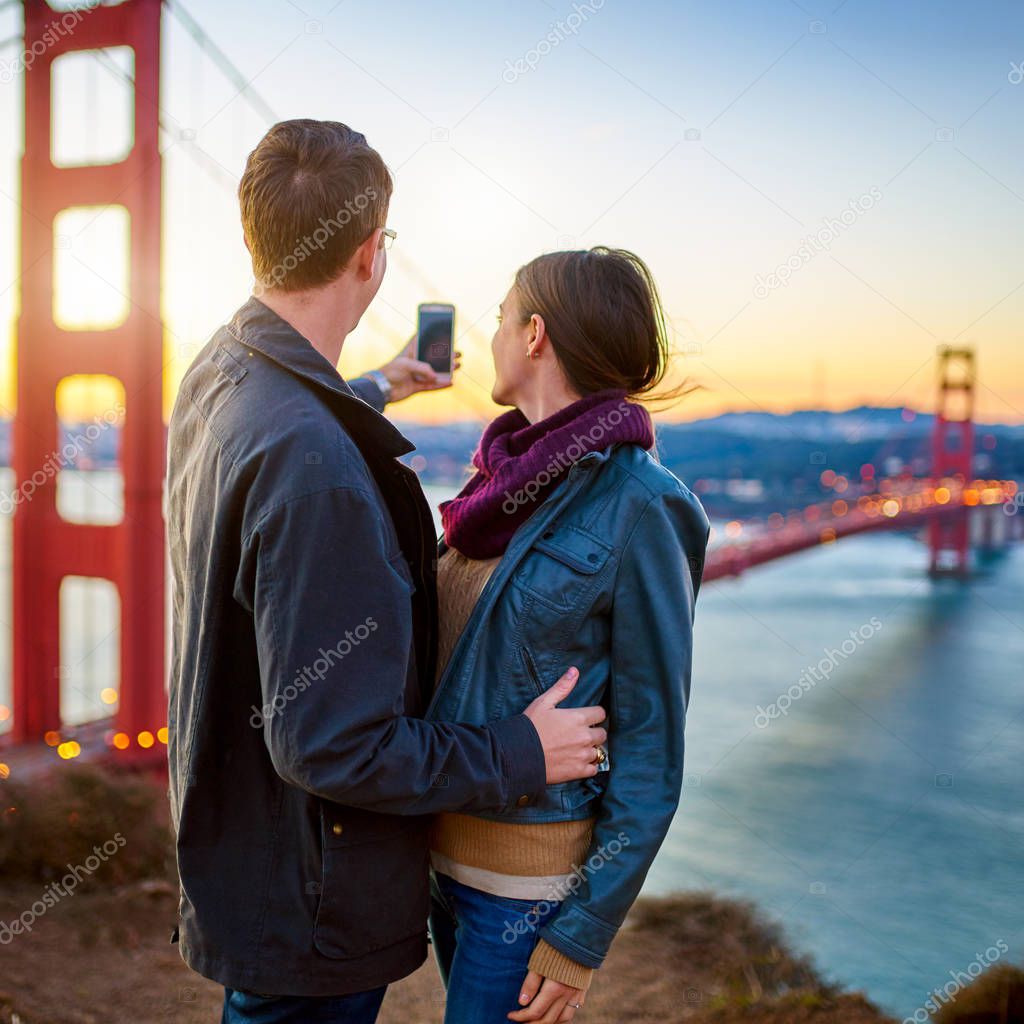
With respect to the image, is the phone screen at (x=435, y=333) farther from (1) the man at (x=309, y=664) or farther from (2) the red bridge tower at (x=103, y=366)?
(2) the red bridge tower at (x=103, y=366)

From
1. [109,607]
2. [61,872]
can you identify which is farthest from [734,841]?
[109,607]

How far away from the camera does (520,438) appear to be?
1.10 metres

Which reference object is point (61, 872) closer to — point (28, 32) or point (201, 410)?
point (201, 410)

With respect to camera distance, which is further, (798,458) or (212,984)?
(798,458)

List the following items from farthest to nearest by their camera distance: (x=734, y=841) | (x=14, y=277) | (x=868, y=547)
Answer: (x=868, y=547)
(x=734, y=841)
(x=14, y=277)

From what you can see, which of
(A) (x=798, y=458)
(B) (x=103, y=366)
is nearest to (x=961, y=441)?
(A) (x=798, y=458)

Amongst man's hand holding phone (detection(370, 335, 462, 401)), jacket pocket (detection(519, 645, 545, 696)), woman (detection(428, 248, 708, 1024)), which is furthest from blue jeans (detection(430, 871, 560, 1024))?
man's hand holding phone (detection(370, 335, 462, 401))

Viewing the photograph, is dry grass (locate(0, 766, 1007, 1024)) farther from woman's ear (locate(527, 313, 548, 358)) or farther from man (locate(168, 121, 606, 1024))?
woman's ear (locate(527, 313, 548, 358))

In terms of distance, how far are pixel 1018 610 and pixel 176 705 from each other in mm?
30931

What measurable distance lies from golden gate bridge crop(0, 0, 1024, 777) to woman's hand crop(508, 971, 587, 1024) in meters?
5.53

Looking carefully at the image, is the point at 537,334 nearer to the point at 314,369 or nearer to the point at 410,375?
the point at 314,369

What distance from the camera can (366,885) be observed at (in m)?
0.90

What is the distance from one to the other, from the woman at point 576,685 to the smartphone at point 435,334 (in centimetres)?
41

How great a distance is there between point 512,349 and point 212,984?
2377 millimetres
